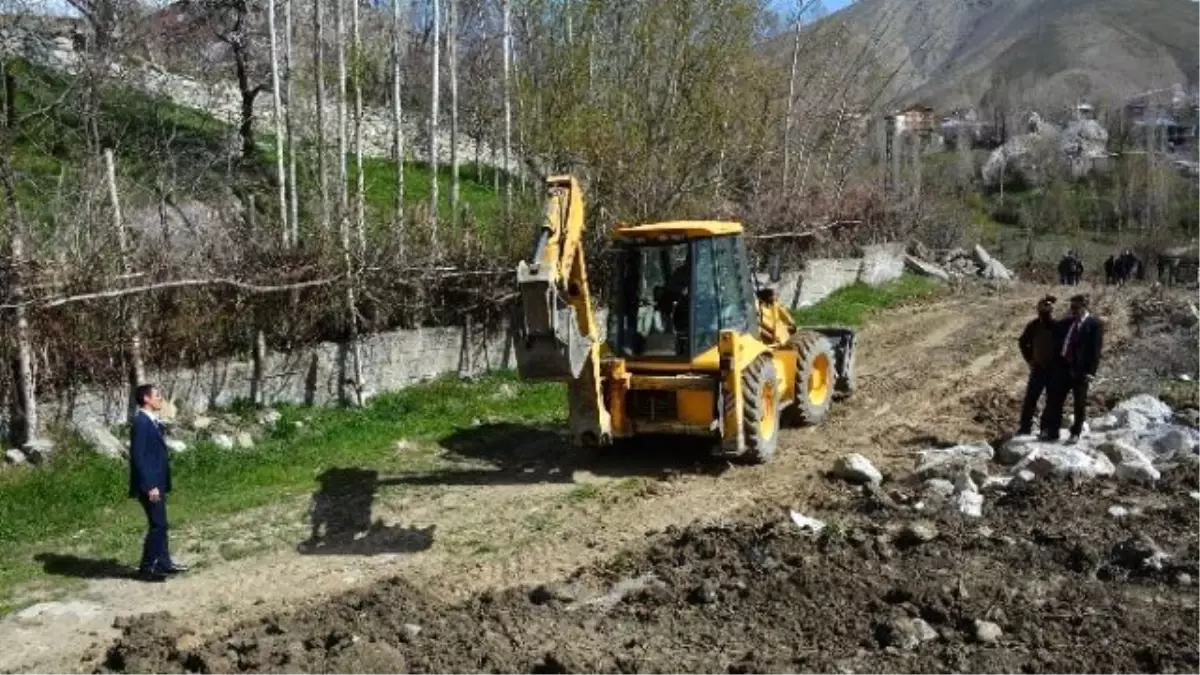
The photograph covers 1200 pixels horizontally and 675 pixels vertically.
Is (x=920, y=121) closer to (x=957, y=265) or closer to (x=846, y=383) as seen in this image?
(x=957, y=265)

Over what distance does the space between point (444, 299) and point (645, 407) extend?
16.6 ft

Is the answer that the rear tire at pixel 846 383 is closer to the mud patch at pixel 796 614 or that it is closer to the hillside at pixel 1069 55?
the mud patch at pixel 796 614

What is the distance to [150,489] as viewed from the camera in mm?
8656

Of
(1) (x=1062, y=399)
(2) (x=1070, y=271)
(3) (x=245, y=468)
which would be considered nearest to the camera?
(3) (x=245, y=468)

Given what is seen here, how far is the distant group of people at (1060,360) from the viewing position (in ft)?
37.7

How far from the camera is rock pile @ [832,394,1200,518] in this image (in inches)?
392

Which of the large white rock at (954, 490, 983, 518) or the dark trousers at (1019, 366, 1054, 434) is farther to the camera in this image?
the dark trousers at (1019, 366, 1054, 434)

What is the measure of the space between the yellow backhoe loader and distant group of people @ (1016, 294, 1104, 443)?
262 cm

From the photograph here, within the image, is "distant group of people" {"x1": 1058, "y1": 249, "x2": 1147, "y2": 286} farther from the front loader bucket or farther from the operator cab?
the front loader bucket

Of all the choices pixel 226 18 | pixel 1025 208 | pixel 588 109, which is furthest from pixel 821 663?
pixel 1025 208

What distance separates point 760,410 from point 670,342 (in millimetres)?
1040

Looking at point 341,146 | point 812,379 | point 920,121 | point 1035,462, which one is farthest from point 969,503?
point 920,121

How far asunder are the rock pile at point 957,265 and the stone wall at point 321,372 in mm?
16892

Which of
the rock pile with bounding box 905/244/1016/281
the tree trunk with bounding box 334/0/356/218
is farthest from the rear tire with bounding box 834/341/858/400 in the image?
the rock pile with bounding box 905/244/1016/281
